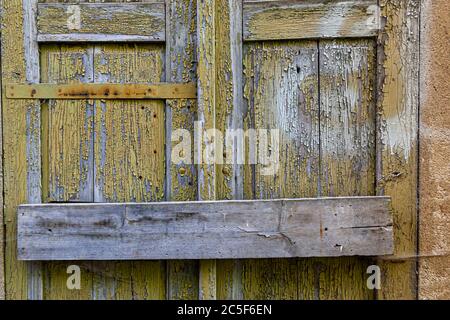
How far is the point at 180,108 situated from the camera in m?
1.67

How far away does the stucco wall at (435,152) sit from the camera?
1.61 metres

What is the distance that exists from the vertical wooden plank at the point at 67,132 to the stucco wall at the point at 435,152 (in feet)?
4.17

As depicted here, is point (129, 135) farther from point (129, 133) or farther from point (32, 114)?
point (32, 114)

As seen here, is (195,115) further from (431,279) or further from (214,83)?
(431,279)

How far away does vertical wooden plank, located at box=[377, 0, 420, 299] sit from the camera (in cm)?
163

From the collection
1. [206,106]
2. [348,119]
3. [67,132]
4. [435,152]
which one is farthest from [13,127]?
[435,152]

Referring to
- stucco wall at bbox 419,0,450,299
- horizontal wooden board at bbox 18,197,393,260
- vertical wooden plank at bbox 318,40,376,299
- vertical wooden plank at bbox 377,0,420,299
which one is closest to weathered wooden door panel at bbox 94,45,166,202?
horizontal wooden board at bbox 18,197,393,260

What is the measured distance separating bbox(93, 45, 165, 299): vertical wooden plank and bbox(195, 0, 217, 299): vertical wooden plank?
0.16 metres

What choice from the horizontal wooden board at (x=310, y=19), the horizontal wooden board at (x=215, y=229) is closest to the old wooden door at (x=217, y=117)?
the horizontal wooden board at (x=310, y=19)

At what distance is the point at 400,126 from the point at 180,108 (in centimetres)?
84

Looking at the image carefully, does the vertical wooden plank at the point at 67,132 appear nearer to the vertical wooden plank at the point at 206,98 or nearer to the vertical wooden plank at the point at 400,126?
the vertical wooden plank at the point at 206,98

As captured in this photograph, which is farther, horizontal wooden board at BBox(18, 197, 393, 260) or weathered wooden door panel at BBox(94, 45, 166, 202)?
weathered wooden door panel at BBox(94, 45, 166, 202)

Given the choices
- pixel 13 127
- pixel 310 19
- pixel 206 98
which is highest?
pixel 310 19

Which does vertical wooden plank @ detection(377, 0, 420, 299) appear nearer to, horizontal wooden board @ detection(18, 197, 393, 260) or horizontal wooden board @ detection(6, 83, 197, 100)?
horizontal wooden board @ detection(18, 197, 393, 260)
